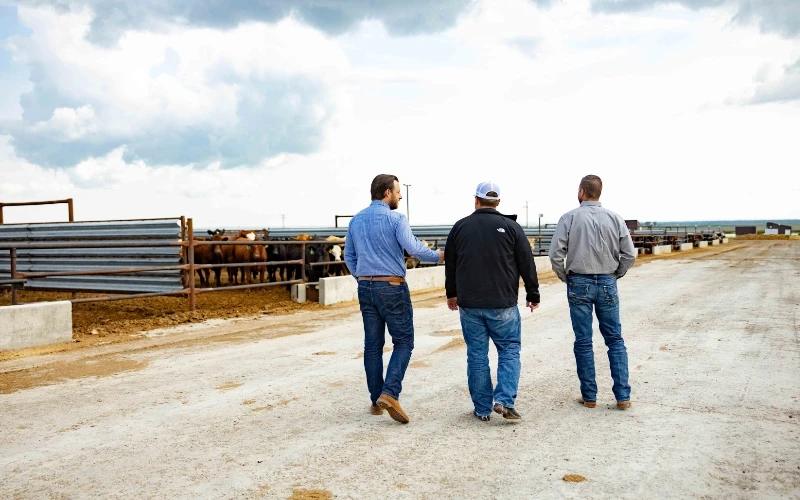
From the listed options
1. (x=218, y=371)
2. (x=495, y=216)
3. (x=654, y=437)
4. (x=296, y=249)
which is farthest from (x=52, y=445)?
(x=296, y=249)

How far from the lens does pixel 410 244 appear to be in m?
5.54

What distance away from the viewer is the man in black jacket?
17.7 feet

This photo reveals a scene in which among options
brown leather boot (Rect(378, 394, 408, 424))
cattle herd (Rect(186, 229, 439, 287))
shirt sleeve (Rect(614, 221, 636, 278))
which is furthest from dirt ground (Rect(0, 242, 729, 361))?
shirt sleeve (Rect(614, 221, 636, 278))

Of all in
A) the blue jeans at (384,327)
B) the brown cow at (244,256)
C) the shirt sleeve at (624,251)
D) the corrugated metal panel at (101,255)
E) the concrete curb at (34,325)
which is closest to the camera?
the blue jeans at (384,327)

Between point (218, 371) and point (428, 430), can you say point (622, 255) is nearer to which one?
point (428, 430)

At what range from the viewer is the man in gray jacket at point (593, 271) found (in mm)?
5855

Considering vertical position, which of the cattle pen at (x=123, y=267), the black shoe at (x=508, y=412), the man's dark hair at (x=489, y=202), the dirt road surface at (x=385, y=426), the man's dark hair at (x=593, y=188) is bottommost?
the dirt road surface at (x=385, y=426)

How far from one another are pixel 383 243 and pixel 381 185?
51 cm

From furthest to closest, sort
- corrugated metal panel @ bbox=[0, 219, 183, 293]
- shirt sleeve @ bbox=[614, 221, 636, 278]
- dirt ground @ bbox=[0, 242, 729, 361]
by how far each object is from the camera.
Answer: corrugated metal panel @ bbox=[0, 219, 183, 293] < dirt ground @ bbox=[0, 242, 729, 361] < shirt sleeve @ bbox=[614, 221, 636, 278]

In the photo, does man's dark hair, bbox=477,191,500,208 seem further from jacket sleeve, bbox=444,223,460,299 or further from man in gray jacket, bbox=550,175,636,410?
man in gray jacket, bbox=550,175,636,410

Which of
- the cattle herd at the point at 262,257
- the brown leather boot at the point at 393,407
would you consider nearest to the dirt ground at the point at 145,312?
the cattle herd at the point at 262,257

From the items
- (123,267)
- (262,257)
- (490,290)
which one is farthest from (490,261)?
(262,257)

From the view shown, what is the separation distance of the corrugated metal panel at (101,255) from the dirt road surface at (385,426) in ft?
11.1

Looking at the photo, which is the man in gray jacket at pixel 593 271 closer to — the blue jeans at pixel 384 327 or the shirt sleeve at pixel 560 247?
the shirt sleeve at pixel 560 247
